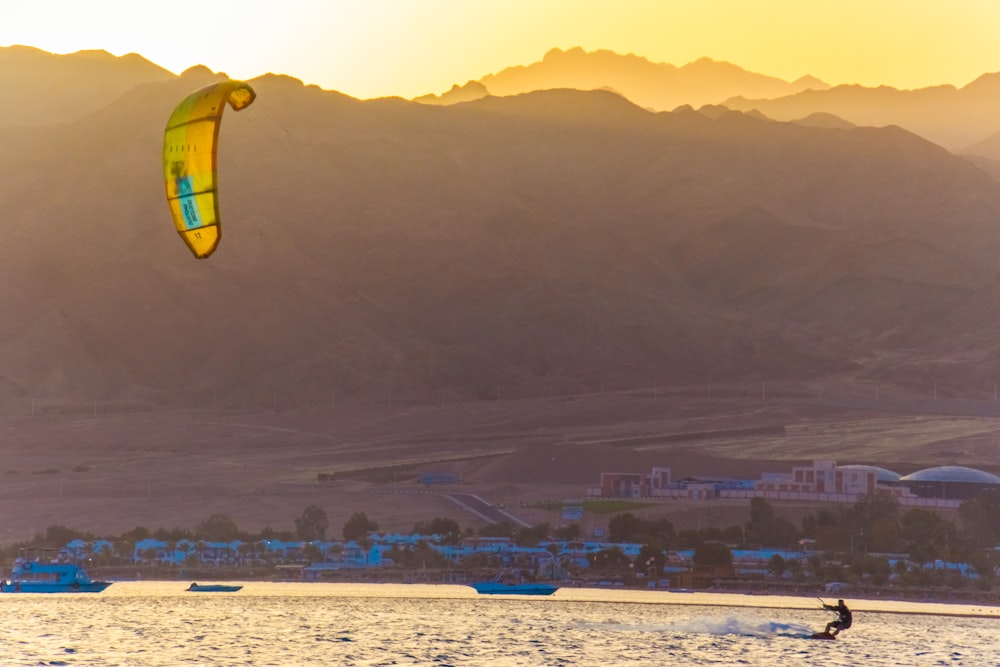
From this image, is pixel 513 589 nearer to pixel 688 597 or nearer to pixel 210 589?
pixel 688 597

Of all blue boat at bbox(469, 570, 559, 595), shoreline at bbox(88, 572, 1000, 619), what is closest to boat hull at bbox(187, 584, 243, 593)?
shoreline at bbox(88, 572, 1000, 619)

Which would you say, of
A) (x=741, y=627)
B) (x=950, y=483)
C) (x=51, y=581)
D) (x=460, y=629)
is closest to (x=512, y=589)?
(x=741, y=627)

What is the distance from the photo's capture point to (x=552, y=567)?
12088cm

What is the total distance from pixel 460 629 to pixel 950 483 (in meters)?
77.5

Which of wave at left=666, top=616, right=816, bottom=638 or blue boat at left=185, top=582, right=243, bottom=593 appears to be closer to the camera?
wave at left=666, top=616, right=816, bottom=638

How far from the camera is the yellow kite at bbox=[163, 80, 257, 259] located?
2402 inches

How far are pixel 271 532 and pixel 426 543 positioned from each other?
52.9 ft

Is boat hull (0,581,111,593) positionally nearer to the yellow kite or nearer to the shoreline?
the shoreline

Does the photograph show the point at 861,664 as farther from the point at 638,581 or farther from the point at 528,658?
the point at 638,581

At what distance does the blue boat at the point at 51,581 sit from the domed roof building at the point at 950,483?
68476 mm

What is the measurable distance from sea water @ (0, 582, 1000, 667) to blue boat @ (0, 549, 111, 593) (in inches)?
37.7

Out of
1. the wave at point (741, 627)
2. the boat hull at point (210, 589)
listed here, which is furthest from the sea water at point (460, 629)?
the boat hull at point (210, 589)

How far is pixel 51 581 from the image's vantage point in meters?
113

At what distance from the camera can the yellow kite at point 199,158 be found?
61.0 meters
